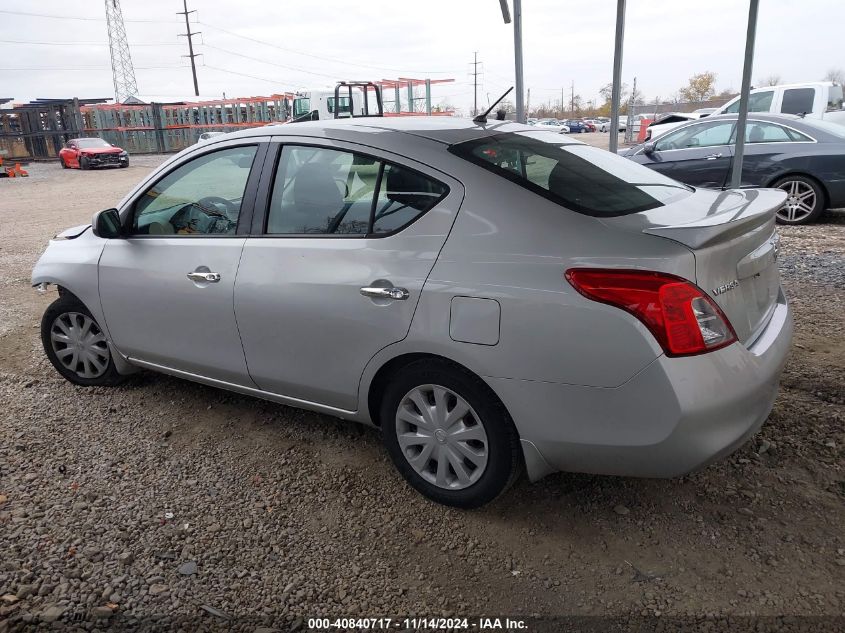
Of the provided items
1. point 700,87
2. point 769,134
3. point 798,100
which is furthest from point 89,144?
point 700,87

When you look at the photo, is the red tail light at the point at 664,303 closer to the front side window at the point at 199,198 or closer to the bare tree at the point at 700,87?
the front side window at the point at 199,198

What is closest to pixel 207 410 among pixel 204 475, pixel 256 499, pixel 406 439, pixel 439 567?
pixel 204 475

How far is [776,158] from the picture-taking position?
8391 mm

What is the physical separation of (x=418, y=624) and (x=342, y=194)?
1791mm

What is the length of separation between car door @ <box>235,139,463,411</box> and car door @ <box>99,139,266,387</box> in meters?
0.13

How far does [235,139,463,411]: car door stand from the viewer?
265 cm

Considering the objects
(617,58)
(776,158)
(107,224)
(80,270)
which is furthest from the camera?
(776,158)

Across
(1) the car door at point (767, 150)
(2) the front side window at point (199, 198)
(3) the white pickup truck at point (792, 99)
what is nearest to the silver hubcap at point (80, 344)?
(2) the front side window at point (199, 198)

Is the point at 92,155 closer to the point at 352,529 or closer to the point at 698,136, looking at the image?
the point at 698,136

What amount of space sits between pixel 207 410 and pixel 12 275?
5.54 metres

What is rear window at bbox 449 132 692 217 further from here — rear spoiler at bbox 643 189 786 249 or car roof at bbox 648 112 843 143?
car roof at bbox 648 112 843 143

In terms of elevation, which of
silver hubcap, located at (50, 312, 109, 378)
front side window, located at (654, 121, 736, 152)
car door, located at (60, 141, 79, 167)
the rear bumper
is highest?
front side window, located at (654, 121, 736, 152)

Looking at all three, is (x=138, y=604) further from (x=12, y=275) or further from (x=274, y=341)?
(x=12, y=275)

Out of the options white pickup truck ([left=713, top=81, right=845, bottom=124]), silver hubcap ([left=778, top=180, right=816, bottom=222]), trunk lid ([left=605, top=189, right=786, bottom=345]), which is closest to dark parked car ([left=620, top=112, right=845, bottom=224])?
silver hubcap ([left=778, top=180, right=816, bottom=222])
